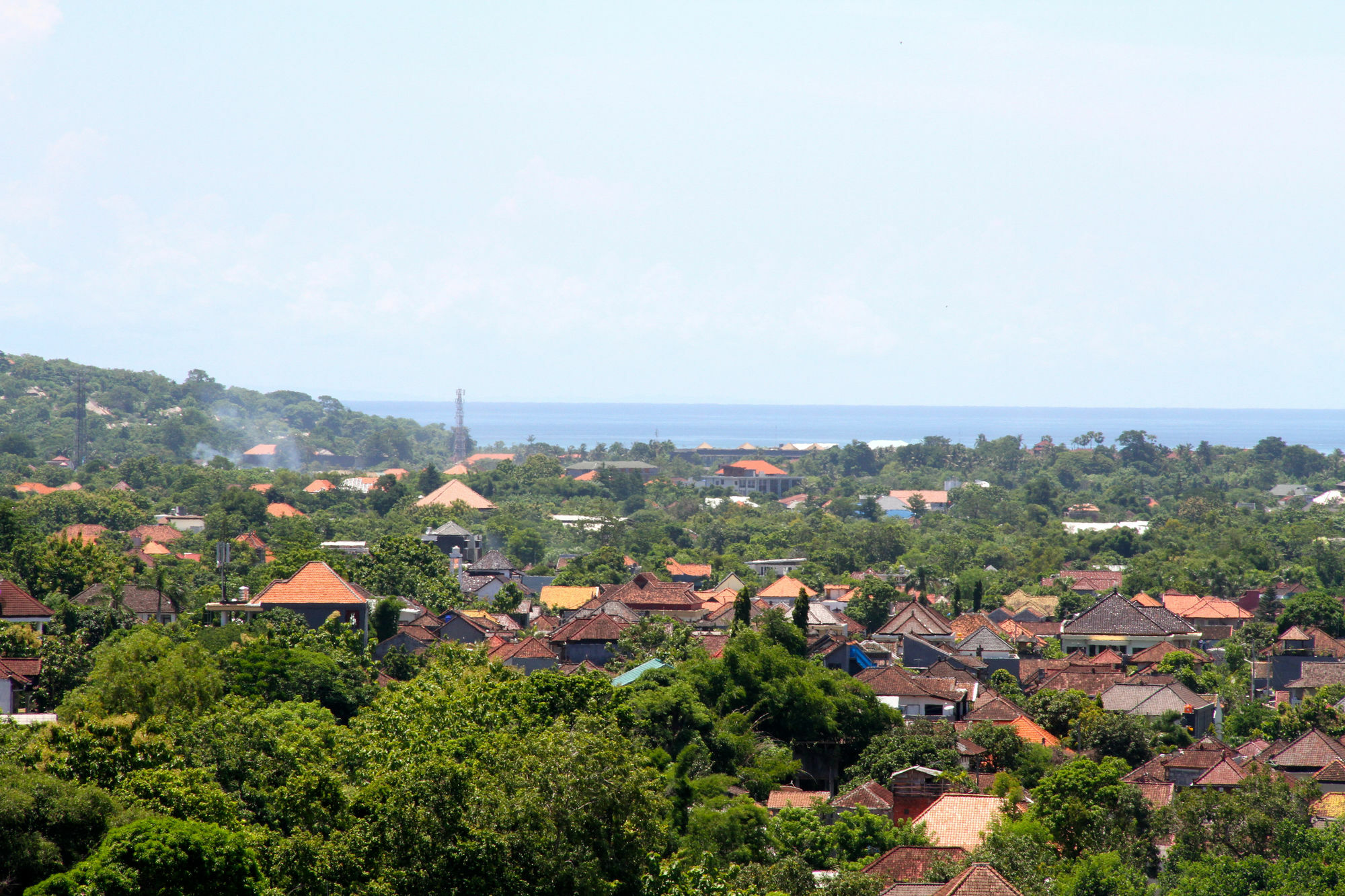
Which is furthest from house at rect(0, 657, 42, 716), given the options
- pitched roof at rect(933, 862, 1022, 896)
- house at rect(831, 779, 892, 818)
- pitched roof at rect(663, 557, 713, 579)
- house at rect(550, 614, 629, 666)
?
pitched roof at rect(663, 557, 713, 579)

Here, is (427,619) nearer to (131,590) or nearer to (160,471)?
(131,590)

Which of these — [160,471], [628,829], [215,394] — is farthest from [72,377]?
[628,829]

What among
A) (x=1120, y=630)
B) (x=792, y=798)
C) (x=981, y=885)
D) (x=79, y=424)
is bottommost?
(x=1120, y=630)

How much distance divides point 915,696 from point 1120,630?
15743mm

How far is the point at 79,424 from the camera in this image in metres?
117

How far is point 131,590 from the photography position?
4331 cm

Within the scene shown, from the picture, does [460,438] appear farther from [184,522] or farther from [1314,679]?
[1314,679]

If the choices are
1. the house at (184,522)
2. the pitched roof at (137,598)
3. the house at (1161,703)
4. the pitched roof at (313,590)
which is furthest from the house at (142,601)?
the house at (1161,703)

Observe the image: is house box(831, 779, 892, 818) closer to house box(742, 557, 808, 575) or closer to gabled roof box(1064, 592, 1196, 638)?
gabled roof box(1064, 592, 1196, 638)

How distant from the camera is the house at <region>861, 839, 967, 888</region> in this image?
21.6 m

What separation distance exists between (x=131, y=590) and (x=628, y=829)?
1169 inches

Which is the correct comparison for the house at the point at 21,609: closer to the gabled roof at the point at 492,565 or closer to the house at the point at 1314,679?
the gabled roof at the point at 492,565

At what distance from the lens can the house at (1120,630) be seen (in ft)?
155

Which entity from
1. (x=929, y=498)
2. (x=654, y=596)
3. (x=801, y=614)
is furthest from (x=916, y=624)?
(x=929, y=498)
